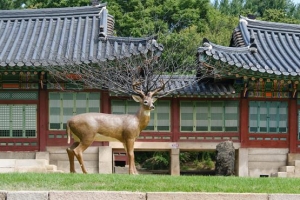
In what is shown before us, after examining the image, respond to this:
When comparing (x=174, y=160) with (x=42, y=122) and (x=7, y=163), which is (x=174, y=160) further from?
(x=7, y=163)

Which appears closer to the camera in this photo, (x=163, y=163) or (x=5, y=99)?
(x=5, y=99)

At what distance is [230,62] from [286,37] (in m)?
5.25

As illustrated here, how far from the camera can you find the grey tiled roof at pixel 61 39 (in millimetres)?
18000

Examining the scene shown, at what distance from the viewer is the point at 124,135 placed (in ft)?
44.7

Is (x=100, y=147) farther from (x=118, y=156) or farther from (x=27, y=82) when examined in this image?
(x=118, y=156)

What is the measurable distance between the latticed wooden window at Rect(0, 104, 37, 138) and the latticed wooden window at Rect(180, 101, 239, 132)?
5.14m

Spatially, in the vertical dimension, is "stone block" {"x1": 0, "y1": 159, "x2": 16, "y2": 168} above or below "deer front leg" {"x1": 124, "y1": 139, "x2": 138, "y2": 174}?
below

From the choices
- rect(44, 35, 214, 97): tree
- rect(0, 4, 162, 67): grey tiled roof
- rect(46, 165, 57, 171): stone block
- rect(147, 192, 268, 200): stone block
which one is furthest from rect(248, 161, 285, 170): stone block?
rect(147, 192, 268, 200): stone block

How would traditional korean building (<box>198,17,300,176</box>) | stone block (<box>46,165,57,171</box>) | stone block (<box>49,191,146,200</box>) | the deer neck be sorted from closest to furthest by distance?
stone block (<box>49,191,146,200</box>) → the deer neck → stone block (<box>46,165,57,171</box>) → traditional korean building (<box>198,17,300,176</box>)

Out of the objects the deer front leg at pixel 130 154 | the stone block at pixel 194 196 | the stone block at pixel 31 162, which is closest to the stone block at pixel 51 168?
the stone block at pixel 31 162

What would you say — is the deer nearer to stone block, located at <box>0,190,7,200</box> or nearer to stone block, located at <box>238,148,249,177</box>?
stone block, located at <box>0,190,7,200</box>

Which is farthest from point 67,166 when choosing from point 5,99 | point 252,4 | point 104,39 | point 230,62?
point 252,4

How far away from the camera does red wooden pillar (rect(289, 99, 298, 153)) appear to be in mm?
19062

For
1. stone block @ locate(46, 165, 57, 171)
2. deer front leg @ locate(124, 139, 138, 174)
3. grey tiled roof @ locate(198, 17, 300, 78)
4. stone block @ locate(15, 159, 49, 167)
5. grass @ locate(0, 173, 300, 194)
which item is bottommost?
stone block @ locate(46, 165, 57, 171)
